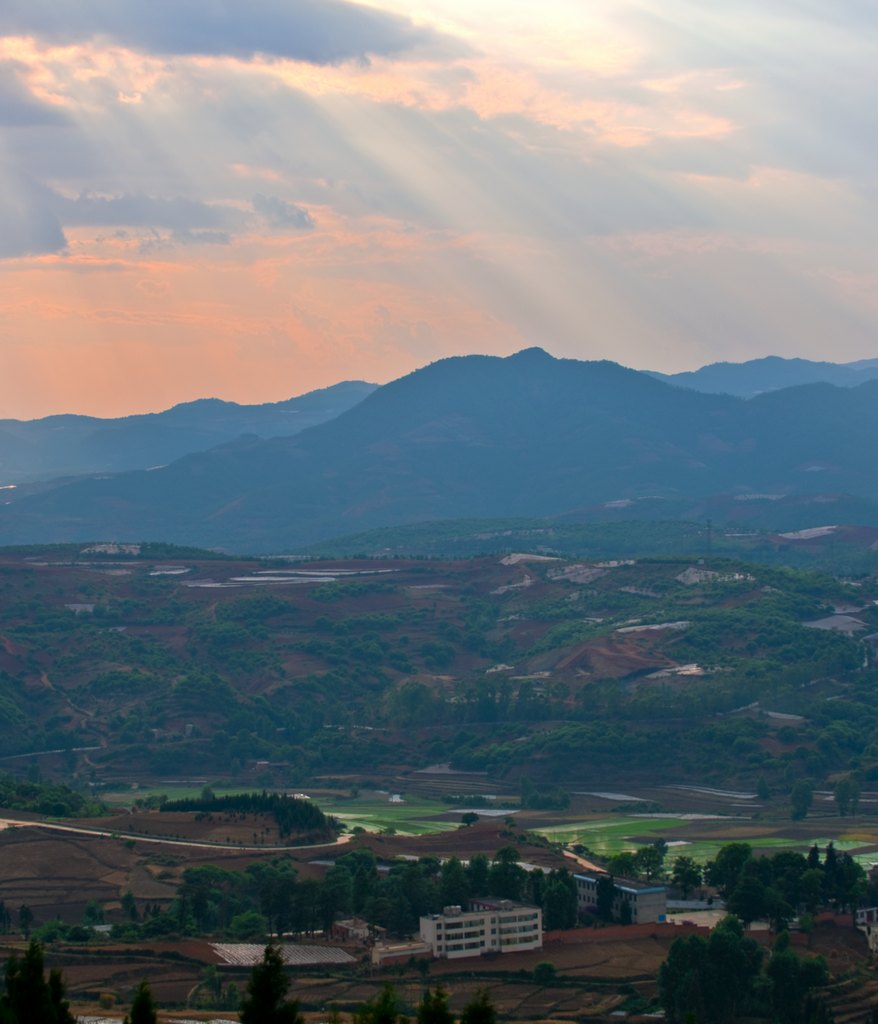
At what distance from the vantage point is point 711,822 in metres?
106

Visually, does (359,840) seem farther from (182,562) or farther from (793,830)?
(182,562)

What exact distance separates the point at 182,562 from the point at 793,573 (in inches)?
2302

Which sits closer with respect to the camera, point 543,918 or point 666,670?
point 543,918

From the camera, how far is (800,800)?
10819 centimetres

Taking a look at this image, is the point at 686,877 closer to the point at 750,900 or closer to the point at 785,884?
the point at 785,884

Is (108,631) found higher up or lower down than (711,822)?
higher up

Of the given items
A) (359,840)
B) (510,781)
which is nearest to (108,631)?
(510,781)

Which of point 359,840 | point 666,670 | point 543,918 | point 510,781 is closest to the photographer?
point 543,918

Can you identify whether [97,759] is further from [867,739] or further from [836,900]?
[836,900]

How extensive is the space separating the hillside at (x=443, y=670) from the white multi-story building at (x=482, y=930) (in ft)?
163

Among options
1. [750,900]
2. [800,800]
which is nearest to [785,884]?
[750,900]

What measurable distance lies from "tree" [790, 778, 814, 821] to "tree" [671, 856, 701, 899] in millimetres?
29134

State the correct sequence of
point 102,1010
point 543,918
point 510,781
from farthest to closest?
point 510,781
point 543,918
point 102,1010

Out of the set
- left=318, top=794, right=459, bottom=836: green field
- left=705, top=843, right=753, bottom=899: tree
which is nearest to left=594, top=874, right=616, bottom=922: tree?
left=705, top=843, right=753, bottom=899: tree
